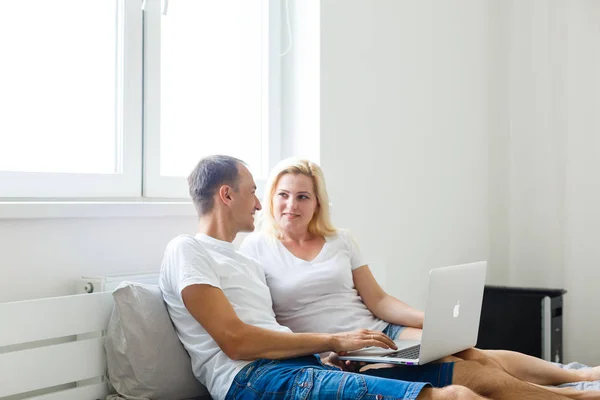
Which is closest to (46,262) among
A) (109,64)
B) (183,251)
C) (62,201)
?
(62,201)

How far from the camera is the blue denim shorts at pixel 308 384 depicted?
5.84 feet

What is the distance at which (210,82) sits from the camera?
2.85 meters

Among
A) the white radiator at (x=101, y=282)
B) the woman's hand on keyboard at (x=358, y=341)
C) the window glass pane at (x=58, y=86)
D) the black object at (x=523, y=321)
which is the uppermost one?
the window glass pane at (x=58, y=86)

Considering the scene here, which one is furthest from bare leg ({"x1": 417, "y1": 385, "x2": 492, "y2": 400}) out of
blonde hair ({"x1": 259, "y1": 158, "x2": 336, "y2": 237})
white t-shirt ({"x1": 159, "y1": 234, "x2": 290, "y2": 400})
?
blonde hair ({"x1": 259, "y1": 158, "x2": 336, "y2": 237})

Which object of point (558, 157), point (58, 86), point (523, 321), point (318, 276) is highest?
point (58, 86)

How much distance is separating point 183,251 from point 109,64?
801 millimetres

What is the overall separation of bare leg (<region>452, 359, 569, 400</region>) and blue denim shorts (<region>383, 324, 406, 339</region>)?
1.35 ft

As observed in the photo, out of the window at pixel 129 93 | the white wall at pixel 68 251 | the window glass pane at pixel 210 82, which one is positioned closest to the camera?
the white wall at pixel 68 251

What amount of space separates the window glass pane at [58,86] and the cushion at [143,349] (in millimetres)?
541

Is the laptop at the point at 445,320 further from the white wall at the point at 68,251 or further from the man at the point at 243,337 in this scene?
the white wall at the point at 68,251

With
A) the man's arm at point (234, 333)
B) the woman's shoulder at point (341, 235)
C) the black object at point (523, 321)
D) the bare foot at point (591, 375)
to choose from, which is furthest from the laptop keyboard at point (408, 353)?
the black object at point (523, 321)

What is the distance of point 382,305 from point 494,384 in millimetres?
590

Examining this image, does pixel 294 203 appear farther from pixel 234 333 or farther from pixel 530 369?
pixel 530 369

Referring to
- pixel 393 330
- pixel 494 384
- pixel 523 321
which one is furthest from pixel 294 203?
pixel 523 321
